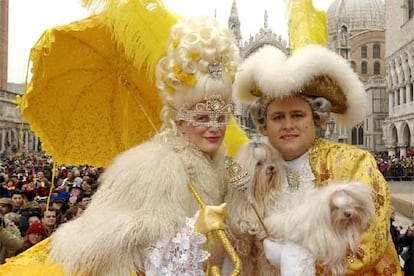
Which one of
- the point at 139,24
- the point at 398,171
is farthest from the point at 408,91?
the point at 139,24

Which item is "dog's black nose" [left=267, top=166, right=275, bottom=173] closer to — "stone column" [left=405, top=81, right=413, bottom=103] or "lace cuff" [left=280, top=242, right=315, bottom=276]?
"lace cuff" [left=280, top=242, right=315, bottom=276]

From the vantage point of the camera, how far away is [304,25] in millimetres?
3021

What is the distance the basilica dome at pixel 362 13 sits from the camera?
5925 centimetres

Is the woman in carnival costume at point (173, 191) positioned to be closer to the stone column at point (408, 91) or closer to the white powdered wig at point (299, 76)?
the white powdered wig at point (299, 76)

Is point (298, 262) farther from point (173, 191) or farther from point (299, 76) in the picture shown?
point (299, 76)

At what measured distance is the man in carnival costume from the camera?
8.29 ft

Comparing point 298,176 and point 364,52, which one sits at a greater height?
point 364,52

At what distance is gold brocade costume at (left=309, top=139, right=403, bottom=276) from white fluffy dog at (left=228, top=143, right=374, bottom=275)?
0.41 ft

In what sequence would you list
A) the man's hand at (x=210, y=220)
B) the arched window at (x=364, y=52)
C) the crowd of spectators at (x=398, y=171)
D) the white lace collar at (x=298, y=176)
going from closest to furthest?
the man's hand at (x=210, y=220)
the white lace collar at (x=298, y=176)
the crowd of spectators at (x=398, y=171)
the arched window at (x=364, y=52)

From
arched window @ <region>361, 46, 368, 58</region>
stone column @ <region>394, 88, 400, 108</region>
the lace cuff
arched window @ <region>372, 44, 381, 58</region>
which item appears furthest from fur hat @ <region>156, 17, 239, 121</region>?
arched window @ <region>372, 44, 381, 58</region>

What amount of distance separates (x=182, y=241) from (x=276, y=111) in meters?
→ 0.86

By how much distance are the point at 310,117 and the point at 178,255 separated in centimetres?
101

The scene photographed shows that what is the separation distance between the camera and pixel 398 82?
3359 centimetres

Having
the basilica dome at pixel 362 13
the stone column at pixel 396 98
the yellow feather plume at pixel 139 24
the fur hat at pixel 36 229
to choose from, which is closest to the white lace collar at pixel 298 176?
the yellow feather plume at pixel 139 24
